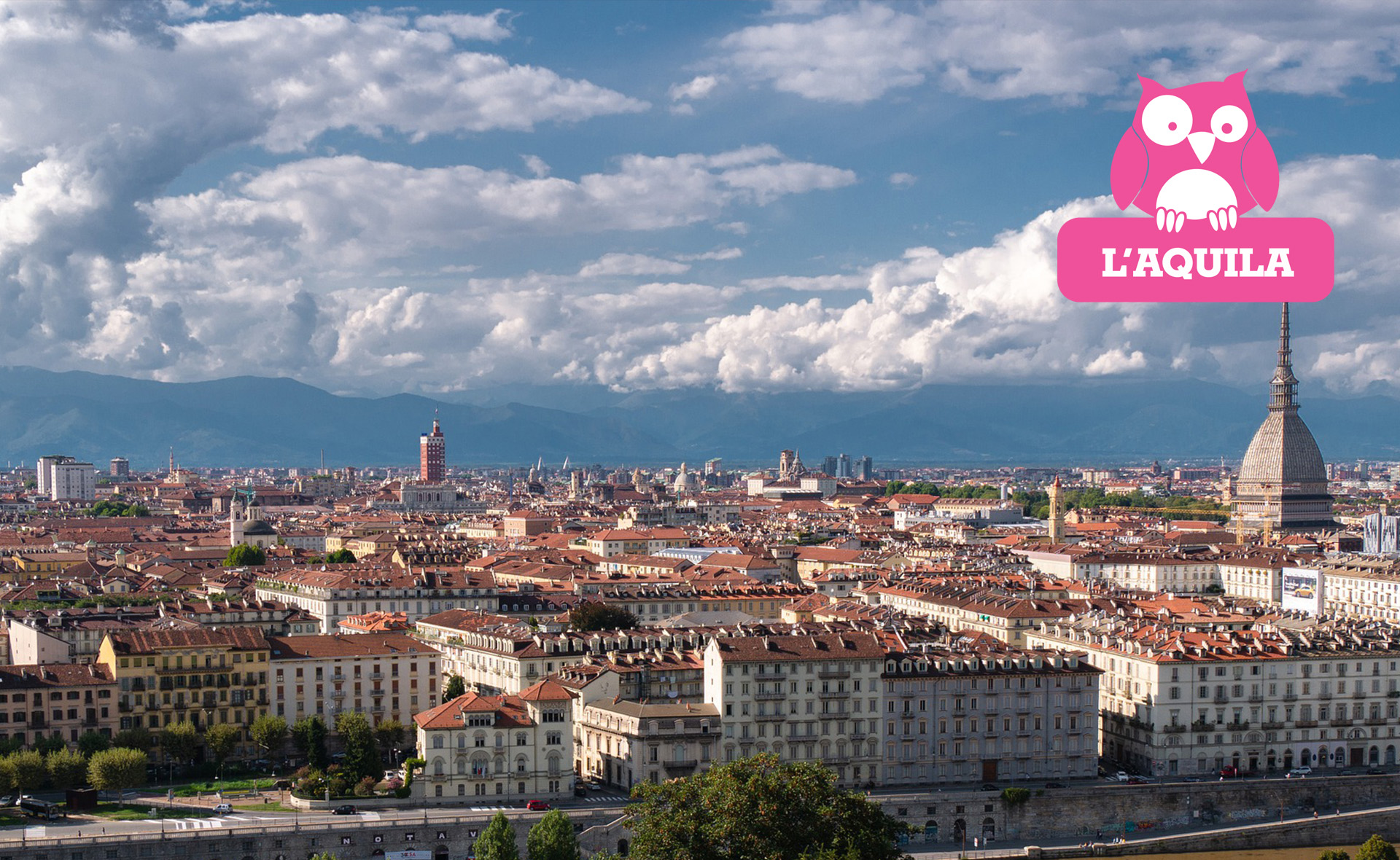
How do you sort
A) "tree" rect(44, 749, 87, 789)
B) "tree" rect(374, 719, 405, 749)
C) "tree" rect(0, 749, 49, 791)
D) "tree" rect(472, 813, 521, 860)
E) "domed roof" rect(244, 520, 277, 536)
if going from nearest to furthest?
"tree" rect(472, 813, 521, 860) < "tree" rect(0, 749, 49, 791) < "tree" rect(44, 749, 87, 789) < "tree" rect(374, 719, 405, 749) < "domed roof" rect(244, 520, 277, 536)

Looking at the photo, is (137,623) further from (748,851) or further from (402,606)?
(748,851)

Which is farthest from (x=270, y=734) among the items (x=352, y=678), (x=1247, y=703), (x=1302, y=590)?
(x=1302, y=590)

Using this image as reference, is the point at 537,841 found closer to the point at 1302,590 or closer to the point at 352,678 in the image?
the point at 352,678

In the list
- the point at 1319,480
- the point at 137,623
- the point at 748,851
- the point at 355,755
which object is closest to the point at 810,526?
the point at 1319,480

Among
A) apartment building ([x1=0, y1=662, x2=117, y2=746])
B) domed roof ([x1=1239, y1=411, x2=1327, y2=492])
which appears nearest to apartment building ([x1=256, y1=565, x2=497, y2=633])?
apartment building ([x1=0, y1=662, x2=117, y2=746])

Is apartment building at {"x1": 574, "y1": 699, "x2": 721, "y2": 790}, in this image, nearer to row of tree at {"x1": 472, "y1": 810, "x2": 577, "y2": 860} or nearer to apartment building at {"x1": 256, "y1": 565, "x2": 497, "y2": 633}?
row of tree at {"x1": 472, "y1": 810, "x2": 577, "y2": 860}

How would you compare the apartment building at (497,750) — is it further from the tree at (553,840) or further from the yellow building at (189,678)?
the yellow building at (189,678)

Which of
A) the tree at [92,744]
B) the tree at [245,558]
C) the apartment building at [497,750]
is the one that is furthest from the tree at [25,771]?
the tree at [245,558]

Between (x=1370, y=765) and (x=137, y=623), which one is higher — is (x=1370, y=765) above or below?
below
